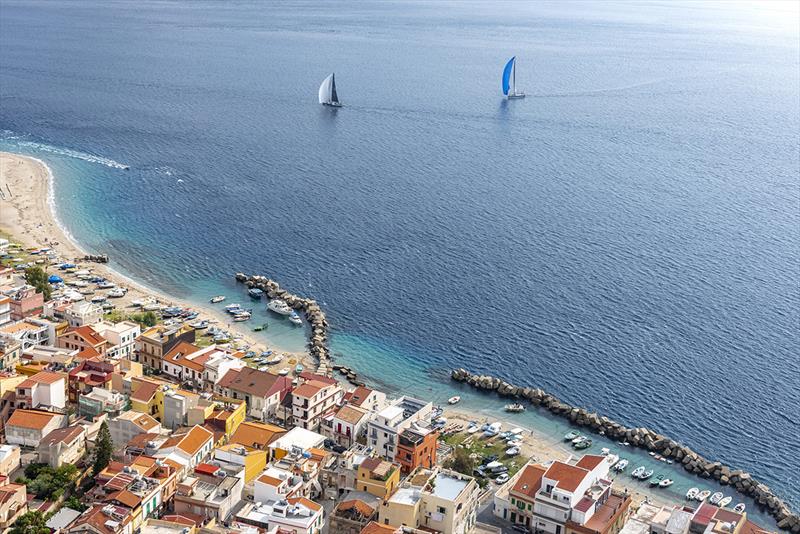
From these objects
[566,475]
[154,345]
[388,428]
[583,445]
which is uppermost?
[154,345]

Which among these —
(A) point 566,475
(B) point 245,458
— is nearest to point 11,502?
(B) point 245,458

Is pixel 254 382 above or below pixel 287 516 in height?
above

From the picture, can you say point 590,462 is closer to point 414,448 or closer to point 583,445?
point 414,448

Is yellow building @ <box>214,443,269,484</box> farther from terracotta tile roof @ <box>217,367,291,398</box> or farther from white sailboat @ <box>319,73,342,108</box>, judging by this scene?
white sailboat @ <box>319,73,342,108</box>

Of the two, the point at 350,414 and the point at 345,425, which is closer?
the point at 345,425

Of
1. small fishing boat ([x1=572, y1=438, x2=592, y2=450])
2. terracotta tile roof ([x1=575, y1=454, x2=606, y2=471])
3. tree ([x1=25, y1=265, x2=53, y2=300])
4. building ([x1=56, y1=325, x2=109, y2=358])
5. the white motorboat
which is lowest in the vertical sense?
small fishing boat ([x1=572, y1=438, x2=592, y2=450])

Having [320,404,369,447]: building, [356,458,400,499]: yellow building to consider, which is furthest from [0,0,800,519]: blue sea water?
[356,458,400,499]: yellow building

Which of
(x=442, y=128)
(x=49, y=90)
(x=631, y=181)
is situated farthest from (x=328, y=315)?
(x=49, y=90)
